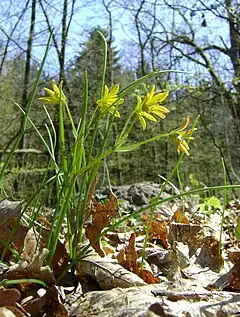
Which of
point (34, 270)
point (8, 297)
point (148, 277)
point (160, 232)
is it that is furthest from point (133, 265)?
Result: point (160, 232)

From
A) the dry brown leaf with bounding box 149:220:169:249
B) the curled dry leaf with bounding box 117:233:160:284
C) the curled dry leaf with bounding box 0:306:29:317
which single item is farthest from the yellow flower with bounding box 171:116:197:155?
the dry brown leaf with bounding box 149:220:169:249

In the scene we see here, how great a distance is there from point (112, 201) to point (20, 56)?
27.3 ft

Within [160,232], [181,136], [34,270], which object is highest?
[181,136]

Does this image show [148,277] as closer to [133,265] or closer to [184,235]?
[133,265]

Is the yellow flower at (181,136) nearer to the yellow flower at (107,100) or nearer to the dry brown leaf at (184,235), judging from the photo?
the yellow flower at (107,100)

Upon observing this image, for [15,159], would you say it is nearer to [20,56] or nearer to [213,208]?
[20,56]

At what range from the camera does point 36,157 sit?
10016 mm

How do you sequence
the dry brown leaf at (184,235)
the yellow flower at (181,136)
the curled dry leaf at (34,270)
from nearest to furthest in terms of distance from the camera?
the curled dry leaf at (34,270) → the yellow flower at (181,136) → the dry brown leaf at (184,235)

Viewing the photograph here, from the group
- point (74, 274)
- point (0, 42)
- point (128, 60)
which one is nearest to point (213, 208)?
point (74, 274)

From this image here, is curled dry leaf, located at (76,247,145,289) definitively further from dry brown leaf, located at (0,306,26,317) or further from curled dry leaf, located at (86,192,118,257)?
dry brown leaf, located at (0,306,26,317)

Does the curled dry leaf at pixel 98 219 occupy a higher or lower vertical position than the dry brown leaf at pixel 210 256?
higher

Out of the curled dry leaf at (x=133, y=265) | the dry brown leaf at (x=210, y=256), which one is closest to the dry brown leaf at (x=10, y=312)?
the curled dry leaf at (x=133, y=265)

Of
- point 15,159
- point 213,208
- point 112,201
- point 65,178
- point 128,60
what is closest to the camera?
point 65,178

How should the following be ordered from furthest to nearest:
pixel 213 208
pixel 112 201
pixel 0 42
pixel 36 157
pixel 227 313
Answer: pixel 36 157
pixel 0 42
pixel 213 208
pixel 112 201
pixel 227 313
